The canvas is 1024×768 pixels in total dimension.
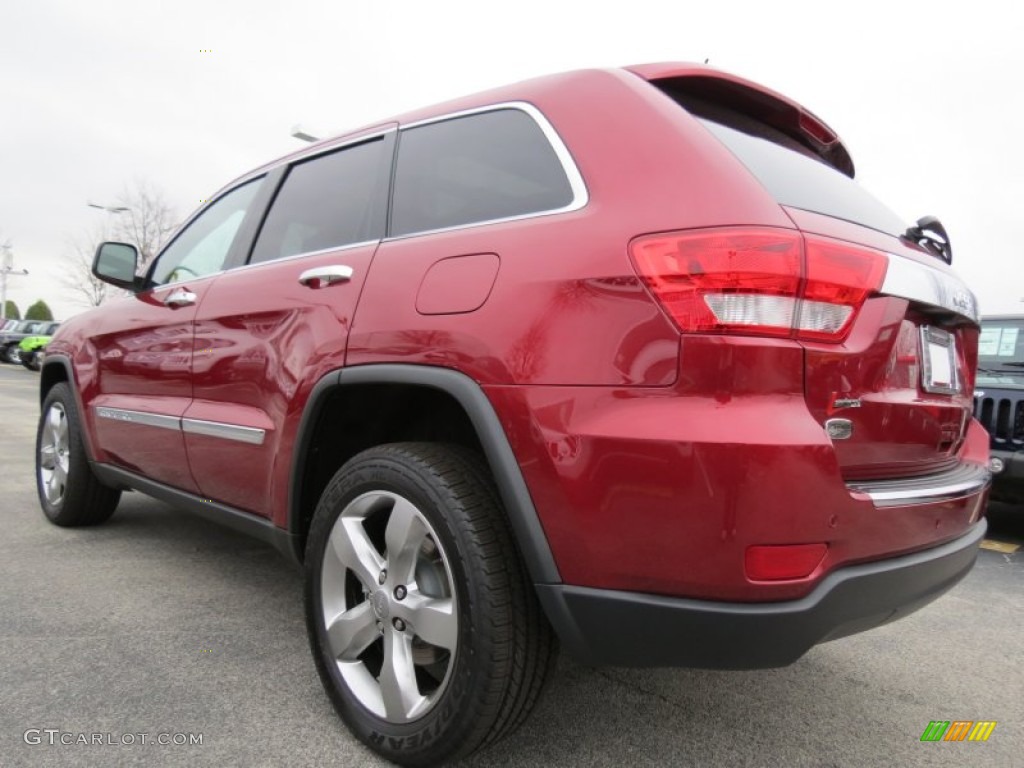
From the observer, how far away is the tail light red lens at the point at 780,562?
137cm

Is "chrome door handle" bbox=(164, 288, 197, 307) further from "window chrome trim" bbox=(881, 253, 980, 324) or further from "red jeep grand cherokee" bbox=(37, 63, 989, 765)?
"window chrome trim" bbox=(881, 253, 980, 324)

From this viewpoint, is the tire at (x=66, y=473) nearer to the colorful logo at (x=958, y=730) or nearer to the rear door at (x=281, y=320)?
the rear door at (x=281, y=320)

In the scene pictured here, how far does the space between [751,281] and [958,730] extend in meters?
1.75

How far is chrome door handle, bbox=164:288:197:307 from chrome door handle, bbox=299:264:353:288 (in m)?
0.87

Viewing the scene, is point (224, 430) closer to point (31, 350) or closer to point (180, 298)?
point (180, 298)

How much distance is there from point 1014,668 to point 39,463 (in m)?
4.97

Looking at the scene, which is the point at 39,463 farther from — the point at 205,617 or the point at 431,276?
the point at 431,276

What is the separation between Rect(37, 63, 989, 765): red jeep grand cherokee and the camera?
140cm

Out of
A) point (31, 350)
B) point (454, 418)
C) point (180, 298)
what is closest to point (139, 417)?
point (180, 298)

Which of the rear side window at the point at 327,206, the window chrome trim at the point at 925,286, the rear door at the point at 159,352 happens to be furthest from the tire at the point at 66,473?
the window chrome trim at the point at 925,286

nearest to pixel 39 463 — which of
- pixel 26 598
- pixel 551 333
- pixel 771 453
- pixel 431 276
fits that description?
pixel 26 598

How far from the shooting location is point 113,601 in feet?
9.37

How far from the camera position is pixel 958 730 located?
7.24 ft

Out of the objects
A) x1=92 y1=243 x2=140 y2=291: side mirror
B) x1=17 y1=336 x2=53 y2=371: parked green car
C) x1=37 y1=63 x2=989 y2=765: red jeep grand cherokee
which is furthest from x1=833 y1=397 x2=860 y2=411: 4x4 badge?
x1=17 y1=336 x2=53 y2=371: parked green car
